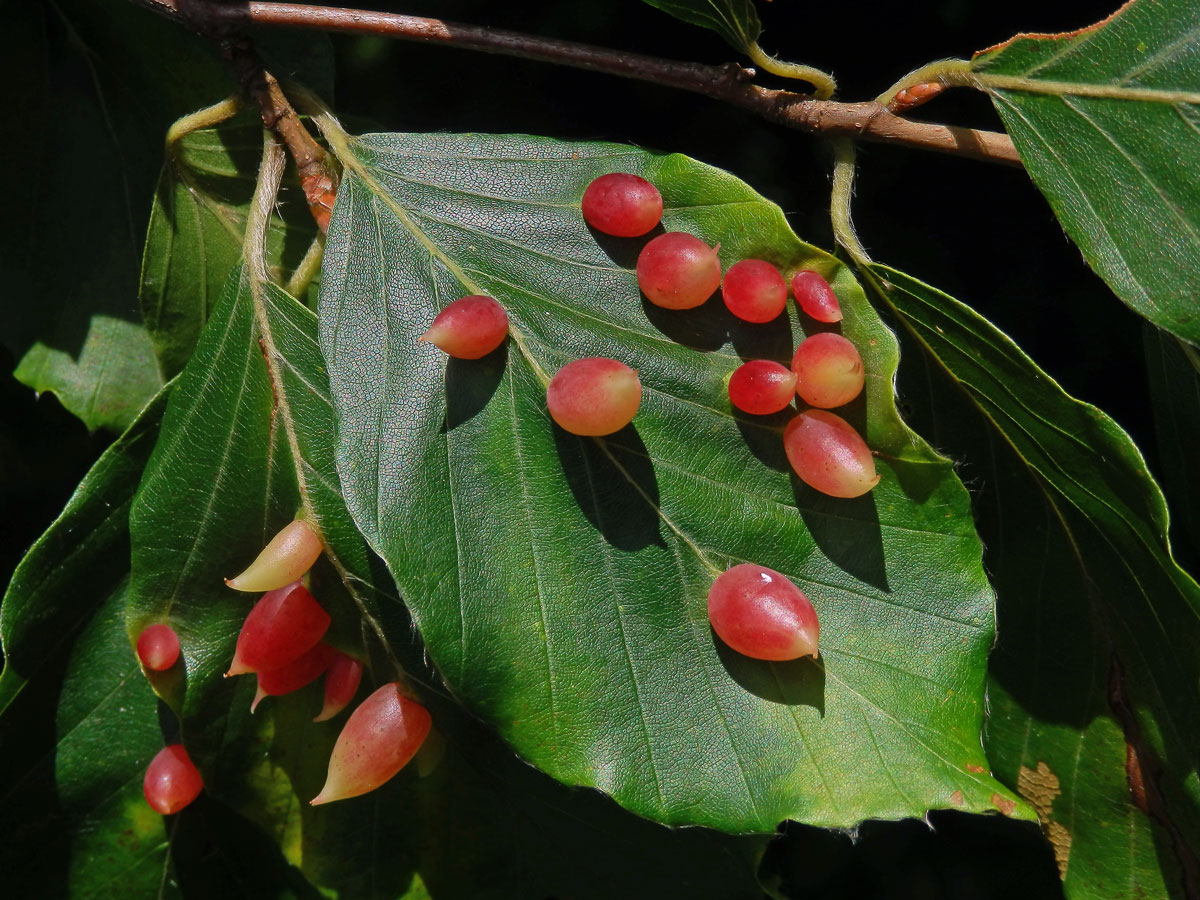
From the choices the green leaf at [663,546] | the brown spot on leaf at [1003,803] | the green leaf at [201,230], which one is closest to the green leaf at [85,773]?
the green leaf at [201,230]

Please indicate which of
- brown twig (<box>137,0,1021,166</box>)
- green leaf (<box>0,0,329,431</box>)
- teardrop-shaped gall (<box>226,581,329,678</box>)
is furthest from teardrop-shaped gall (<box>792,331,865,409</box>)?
green leaf (<box>0,0,329,431</box>)

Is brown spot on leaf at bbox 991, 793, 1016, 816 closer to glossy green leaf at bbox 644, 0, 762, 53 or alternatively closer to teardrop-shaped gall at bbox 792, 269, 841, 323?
teardrop-shaped gall at bbox 792, 269, 841, 323

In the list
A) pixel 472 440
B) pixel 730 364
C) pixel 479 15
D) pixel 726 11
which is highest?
pixel 726 11

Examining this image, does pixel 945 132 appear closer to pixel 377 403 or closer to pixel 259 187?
pixel 377 403

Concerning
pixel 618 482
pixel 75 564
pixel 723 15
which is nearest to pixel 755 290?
pixel 618 482

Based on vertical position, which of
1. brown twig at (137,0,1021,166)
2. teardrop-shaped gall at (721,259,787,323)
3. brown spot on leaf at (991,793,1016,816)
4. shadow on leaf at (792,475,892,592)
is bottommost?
brown spot on leaf at (991,793,1016,816)

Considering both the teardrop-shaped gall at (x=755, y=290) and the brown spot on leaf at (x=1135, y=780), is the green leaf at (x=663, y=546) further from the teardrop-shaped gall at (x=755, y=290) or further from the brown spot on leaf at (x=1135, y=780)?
the brown spot on leaf at (x=1135, y=780)

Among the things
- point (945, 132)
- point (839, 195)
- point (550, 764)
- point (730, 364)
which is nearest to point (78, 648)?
point (550, 764)
